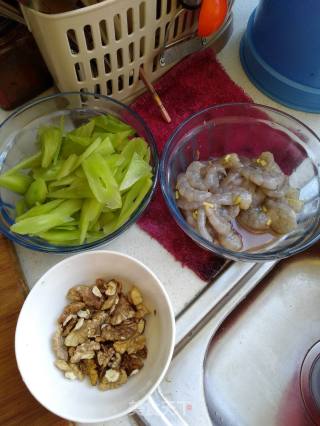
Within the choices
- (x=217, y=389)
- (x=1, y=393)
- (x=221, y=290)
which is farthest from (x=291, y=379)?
(x=1, y=393)

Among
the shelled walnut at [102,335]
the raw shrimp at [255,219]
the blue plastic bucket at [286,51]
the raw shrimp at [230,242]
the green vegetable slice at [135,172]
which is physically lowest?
the shelled walnut at [102,335]

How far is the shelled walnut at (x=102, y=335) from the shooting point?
62 centimetres

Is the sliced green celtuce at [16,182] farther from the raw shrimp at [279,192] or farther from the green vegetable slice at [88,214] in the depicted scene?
the raw shrimp at [279,192]

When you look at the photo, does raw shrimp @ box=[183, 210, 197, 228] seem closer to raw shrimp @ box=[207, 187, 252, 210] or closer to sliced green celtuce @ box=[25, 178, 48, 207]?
raw shrimp @ box=[207, 187, 252, 210]

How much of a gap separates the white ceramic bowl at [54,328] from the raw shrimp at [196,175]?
20 cm

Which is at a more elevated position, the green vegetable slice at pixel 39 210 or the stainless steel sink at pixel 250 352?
the green vegetable slice at pixel 39 210

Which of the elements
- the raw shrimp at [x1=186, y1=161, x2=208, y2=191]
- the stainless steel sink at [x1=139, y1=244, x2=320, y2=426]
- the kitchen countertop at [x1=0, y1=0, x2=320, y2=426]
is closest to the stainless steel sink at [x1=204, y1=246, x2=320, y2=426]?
the stainless steel sink at [x1=139, y1=244, x2=320, y2=426]

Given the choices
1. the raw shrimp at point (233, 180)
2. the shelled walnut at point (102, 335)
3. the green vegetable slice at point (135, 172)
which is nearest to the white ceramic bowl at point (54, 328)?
the shelled walnut at point (102, 335)

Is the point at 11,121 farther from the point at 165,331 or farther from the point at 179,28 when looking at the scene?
the point at 165,331

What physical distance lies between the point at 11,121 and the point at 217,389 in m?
0.65

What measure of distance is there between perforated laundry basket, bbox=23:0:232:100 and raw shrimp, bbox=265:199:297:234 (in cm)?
37

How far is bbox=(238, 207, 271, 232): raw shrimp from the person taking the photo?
0.73 metres

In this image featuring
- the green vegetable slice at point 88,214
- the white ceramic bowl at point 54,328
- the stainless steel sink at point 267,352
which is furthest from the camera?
the stainless steel sink at point 267,352

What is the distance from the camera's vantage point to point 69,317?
0.65m
